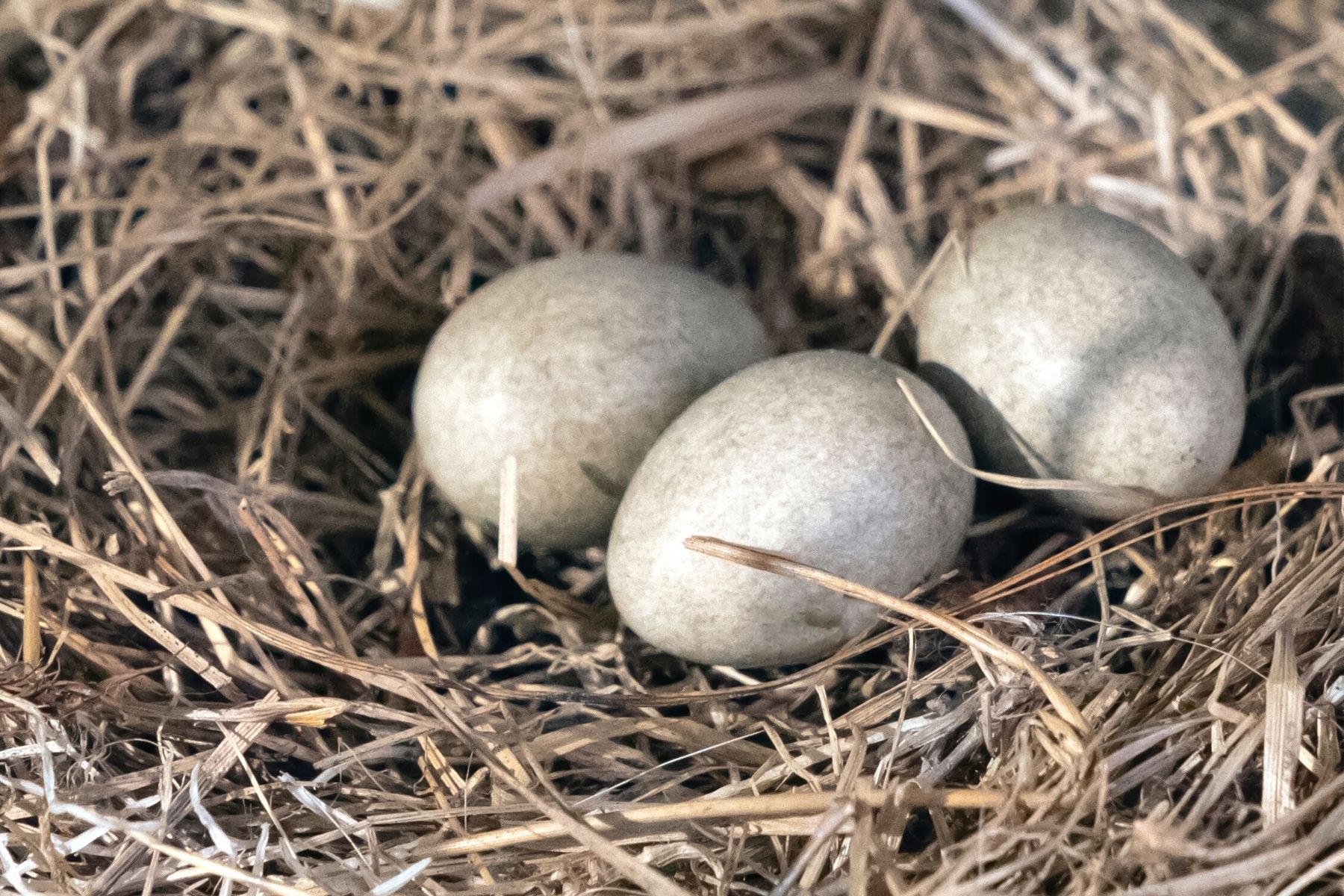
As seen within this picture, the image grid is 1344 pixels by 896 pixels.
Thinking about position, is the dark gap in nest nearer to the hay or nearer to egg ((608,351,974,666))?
the hay

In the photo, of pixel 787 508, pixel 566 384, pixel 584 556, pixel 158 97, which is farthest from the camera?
pixel 158 97

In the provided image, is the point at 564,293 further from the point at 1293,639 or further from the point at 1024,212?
the point at 1293,639

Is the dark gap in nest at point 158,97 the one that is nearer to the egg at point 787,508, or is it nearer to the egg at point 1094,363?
the egg at point 787,508

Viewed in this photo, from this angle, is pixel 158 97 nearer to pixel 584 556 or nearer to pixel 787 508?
pixel 584 556

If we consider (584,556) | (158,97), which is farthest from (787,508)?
(158,97)

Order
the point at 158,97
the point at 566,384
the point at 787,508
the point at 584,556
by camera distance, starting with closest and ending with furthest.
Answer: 1. the point at 787,508
2. the point at 566,384
3. the point at 584,556
4. the point at 158,97

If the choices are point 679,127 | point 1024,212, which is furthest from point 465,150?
point 1024,212

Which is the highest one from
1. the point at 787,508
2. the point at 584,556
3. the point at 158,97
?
the point at 158,97
